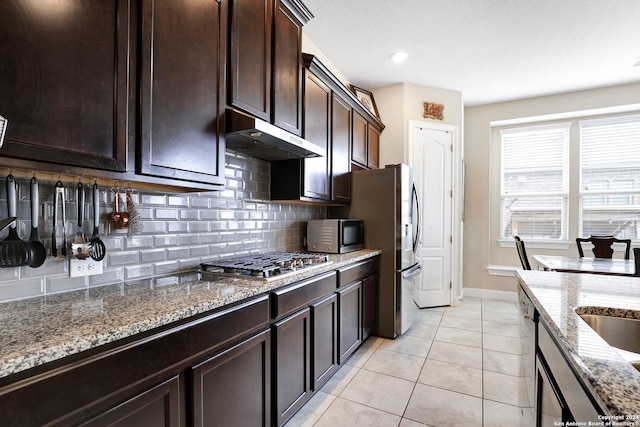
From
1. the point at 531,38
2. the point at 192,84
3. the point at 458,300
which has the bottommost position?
the point at 458,300

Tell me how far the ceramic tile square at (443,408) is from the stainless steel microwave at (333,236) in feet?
4.13

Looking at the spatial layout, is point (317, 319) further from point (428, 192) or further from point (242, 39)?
point (428, 192)

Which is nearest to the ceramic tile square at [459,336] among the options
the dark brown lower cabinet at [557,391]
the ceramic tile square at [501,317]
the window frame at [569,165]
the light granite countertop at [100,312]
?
the ceramic tile square at [501,317]

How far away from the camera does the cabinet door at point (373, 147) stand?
3.80m

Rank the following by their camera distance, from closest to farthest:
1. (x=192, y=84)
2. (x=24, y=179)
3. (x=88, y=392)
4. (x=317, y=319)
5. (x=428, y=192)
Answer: (x=88, y=392), (x=24, y=179), (x=192, y=84), (x=317, y=319), (x=428, y=192)

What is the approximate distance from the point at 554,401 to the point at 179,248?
5.98ft

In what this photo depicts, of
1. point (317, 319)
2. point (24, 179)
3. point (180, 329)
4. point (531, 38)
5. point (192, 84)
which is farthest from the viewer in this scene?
point (531, 38)

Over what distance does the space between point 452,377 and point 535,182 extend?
11.5 feet

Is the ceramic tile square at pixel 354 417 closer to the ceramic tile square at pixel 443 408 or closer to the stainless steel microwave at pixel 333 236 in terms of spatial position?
the ceramic tile square at pixel 443 408

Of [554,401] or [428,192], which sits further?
[428,192]

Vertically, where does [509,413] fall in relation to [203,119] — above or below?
below

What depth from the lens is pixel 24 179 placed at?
1233 millimetres

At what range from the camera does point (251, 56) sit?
1870mm

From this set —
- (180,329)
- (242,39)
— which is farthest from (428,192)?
(180,329)
